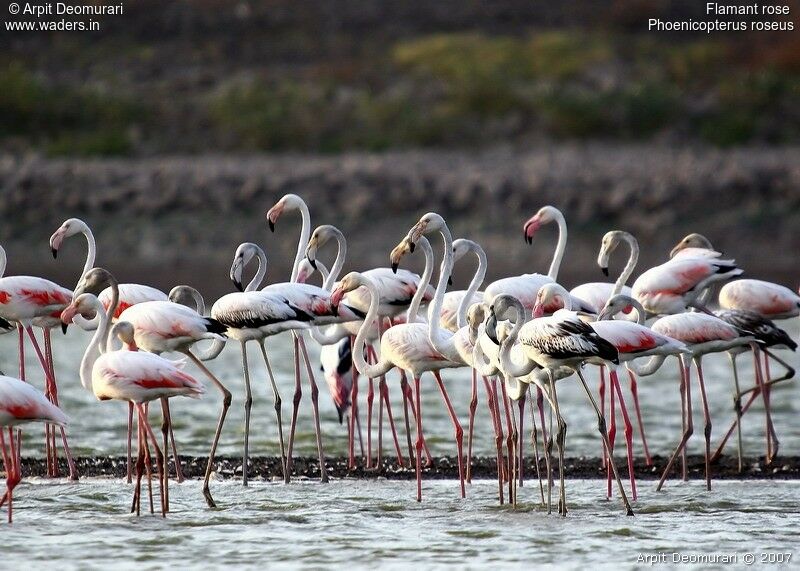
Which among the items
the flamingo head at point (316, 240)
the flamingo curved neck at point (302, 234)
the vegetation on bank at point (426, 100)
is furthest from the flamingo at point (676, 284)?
the vegetation on bank at point (426, 100)

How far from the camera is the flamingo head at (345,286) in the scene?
9.45m

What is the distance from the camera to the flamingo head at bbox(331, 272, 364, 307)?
9453 millimetres

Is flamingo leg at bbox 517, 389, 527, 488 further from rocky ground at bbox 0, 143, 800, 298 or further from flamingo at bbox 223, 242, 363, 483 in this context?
rocky ground at bbox 0, 143, 800, 298

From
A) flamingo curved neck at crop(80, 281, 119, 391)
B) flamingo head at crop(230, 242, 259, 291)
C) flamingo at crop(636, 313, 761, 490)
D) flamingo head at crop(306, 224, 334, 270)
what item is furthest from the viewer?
flamingo head at crop(306, 224, 334, 270)

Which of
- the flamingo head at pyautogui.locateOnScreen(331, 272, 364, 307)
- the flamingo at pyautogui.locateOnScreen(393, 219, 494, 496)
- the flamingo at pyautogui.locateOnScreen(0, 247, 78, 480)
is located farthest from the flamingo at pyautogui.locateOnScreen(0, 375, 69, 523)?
the flamingo at pyautogui.locateOnScreen(393, 219, 494, 496)

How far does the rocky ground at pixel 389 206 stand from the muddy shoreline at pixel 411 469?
10.7m

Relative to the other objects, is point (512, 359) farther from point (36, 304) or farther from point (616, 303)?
point (36, 304)

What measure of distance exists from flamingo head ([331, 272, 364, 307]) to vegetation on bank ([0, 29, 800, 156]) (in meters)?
19.4

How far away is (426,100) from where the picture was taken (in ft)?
103

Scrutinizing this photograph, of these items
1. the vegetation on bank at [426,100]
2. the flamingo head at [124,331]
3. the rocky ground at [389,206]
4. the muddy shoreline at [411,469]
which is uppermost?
the vegetation on bank at [426,100]

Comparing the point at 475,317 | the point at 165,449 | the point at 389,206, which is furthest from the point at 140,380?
the point at 389,206

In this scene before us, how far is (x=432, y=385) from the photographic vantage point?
1462cm

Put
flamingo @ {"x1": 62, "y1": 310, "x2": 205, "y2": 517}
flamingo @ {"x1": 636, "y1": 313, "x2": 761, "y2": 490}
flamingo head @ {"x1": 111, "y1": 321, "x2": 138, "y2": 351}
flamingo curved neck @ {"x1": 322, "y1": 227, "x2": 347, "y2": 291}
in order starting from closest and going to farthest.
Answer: flamingo @ {"x1": 62, "y1": 310, "x2": 205, "y2": 517}
flamingo head @ {"x1": 111, "y1": 321, "x2": 138, "y2": 351}
flamingo @ {"x1": 636, "y1": 313, "x2": 761, "y2": 490}
flamingo curved neck @ {"x1": 322, "y1": 227, "x2": 347, "y2": 291}

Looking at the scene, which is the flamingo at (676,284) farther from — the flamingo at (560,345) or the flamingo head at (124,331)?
the flamingo head at (124,331)
